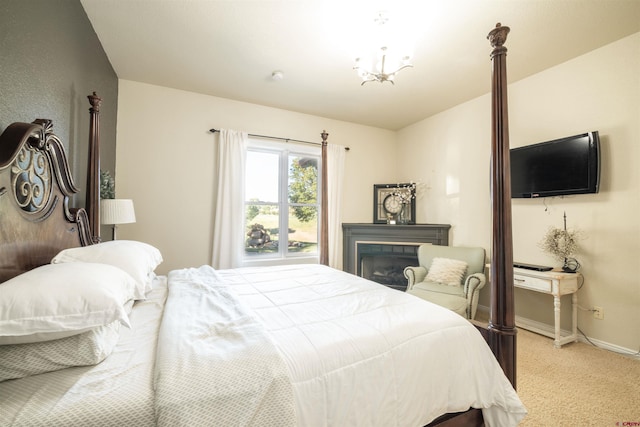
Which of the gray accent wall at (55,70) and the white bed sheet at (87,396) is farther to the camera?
the gray accent wall at (55,70)

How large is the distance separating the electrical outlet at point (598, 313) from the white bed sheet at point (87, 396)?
3.58 metres

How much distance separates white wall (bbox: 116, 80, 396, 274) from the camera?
3.17 metres

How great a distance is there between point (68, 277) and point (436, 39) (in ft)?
9.79

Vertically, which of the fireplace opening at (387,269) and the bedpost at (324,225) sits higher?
the bedpost at (324,225)

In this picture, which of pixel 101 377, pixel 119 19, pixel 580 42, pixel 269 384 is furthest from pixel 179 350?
pixel 580 42

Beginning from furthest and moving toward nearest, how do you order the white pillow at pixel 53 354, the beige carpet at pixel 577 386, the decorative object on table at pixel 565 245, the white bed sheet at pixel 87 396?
the decorative object on table at pixel 565 245 < the beige carpet at pixel 577 386 < the white pillow at pixel 53 354 < the white bed sheet at pixel 87 396

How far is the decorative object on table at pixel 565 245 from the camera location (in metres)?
2.61

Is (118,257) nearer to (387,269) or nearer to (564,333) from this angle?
(387,269)

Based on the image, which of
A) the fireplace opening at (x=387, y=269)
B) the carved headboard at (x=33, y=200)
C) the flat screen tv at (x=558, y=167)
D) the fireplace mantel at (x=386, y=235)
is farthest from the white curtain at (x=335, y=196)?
the carved headboard at (x=33, y=200)

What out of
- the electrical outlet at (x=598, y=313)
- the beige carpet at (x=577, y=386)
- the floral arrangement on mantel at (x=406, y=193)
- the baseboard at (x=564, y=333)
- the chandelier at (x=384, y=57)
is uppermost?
the chandelier at (x=384, y=57)

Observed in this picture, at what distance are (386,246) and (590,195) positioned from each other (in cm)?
232

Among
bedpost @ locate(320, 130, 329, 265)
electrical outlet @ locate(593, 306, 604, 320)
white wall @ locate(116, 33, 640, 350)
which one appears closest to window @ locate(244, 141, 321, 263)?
white wall @ locate(116, 33, 640, 350)

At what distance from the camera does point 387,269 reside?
4.39 meters

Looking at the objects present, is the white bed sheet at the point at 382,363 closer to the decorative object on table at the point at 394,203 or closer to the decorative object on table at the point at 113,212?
the decorative object on table at the point at 113,212
